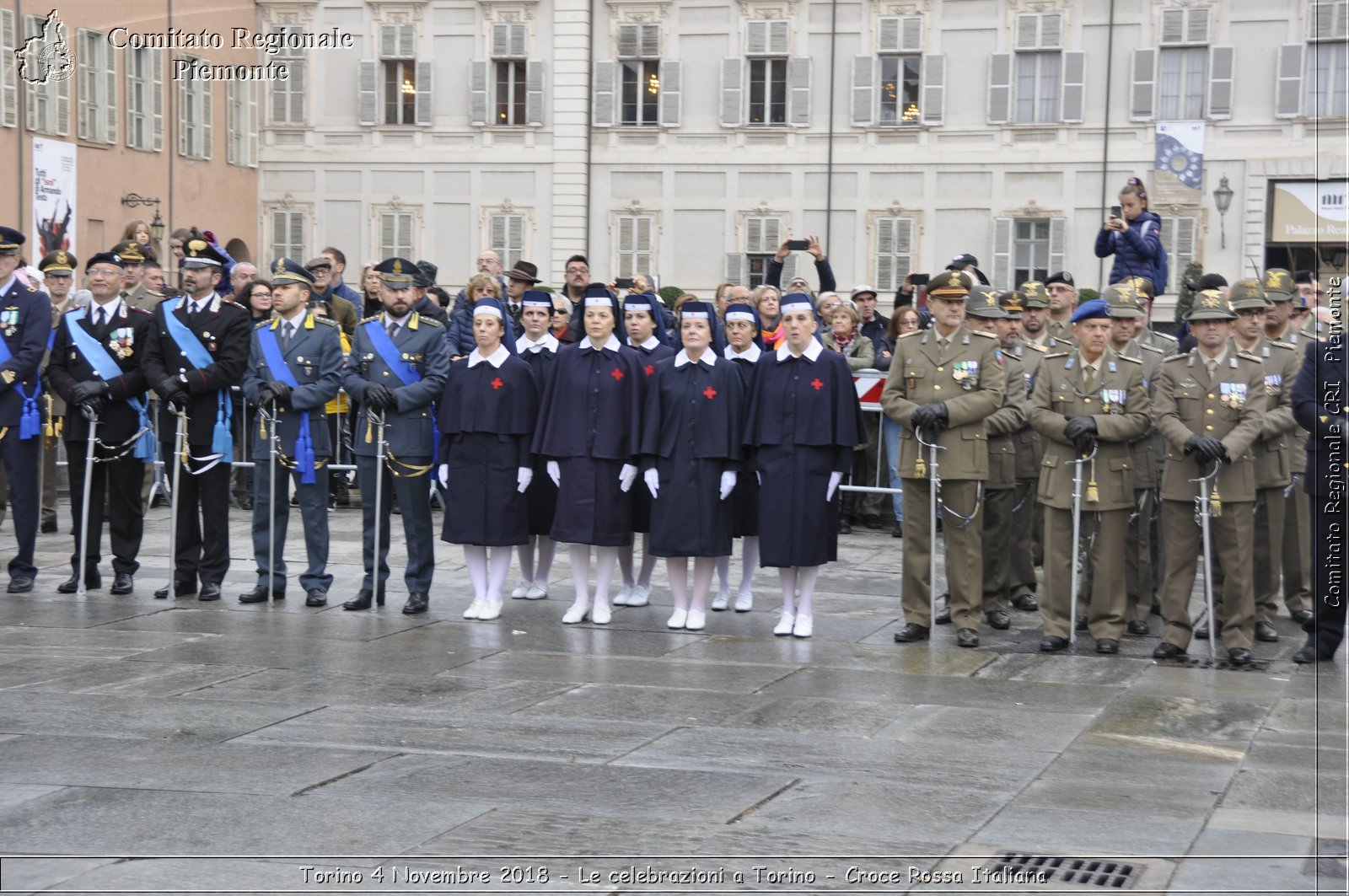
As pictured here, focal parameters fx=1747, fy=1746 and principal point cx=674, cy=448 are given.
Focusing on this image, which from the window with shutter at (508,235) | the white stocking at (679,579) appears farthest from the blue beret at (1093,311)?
the window with shutter at (508,235)

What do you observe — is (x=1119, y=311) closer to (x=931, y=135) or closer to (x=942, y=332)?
(x=942, y=332)

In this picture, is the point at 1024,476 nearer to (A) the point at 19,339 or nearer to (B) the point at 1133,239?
(B) the point at 1133,239

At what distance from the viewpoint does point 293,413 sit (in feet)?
37.7

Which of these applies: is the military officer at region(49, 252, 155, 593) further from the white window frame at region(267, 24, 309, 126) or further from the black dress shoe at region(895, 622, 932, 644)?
the white window frame at region(267, 24, 309, 126)

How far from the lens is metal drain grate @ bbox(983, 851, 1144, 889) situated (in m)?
5.73

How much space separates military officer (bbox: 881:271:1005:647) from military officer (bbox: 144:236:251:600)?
438 cm

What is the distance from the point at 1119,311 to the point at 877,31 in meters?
27.5

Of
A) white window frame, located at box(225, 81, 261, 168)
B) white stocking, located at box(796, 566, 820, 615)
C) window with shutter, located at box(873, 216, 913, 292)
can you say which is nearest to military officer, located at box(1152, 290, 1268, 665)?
white stocking, located at box(796, 566, 820, 615)

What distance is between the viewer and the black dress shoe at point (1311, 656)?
9.77 metres

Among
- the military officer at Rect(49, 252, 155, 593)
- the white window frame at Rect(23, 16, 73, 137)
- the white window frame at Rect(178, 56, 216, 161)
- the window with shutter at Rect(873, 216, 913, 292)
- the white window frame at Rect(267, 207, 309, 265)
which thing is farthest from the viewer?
the white window frame at Rect(267, 207, 309, 265)

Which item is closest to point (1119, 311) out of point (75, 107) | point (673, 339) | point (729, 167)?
point (673, 339)

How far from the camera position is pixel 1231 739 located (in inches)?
312

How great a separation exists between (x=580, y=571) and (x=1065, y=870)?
221 inches

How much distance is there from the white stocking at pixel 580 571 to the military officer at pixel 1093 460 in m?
2.85
